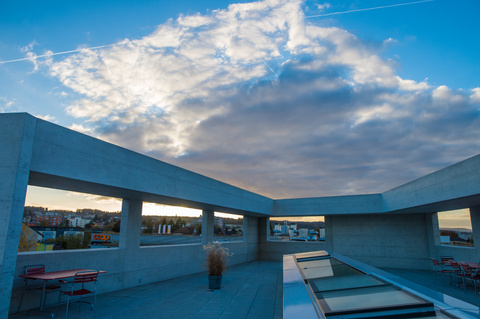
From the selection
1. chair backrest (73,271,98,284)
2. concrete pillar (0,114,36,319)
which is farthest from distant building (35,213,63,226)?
concrete pillar (0,114,36,319)

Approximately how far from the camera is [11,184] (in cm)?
432

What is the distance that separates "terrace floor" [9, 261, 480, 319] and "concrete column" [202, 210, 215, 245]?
8.84 ft

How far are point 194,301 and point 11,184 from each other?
470 centimetres

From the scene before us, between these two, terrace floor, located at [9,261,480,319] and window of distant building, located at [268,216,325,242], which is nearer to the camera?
terrace floor, located at [9,261,480,319]

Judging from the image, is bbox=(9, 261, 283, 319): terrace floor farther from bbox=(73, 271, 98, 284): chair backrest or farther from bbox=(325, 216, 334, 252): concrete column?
bbox=(325, 216, 334, 252): concrete column

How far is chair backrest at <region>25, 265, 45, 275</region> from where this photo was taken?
5.46 m

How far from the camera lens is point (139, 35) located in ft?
25.0

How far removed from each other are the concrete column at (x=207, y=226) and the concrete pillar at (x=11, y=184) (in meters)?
8.43

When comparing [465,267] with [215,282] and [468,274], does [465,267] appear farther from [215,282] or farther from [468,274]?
[215,282]

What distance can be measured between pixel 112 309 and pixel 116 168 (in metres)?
3.11

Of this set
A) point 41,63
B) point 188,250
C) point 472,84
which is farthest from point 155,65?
point 472,84

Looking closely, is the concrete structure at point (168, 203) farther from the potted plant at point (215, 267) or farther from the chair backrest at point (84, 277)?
the potted plant at point (215, 267)

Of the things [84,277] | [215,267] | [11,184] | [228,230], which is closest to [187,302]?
[215,267]

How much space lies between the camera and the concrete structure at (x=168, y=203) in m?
4.49
